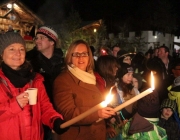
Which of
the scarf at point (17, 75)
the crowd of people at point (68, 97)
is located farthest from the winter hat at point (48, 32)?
the scarf at point (17, 75)

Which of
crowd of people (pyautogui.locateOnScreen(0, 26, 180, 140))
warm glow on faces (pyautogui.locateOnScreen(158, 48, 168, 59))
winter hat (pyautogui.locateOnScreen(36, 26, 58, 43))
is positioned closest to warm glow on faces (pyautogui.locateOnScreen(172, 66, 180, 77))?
crowd of people (pyautogui.locateOnScreen(0, 26, 180, 140))

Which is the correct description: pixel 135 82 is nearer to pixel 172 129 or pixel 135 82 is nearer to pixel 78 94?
pixel 172 129

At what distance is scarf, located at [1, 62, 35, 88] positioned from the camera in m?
2.59

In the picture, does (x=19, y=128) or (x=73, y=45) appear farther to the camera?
(x=73, y=45)

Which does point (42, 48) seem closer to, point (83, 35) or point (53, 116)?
point (53, 116)

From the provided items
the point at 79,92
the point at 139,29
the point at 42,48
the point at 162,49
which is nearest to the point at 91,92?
the point at 79,92

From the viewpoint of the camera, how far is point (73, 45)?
10.3 feet

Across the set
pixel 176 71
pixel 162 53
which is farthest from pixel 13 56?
pixel 162 53

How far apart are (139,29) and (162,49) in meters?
37.4

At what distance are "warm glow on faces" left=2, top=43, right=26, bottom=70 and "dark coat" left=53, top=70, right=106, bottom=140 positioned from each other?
0.50 m

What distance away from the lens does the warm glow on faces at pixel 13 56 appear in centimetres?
269

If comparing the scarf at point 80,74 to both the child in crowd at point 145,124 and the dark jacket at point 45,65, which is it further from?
the child in crowd at point 145,124

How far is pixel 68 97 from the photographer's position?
276 cm

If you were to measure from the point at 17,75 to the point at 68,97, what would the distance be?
61cm
